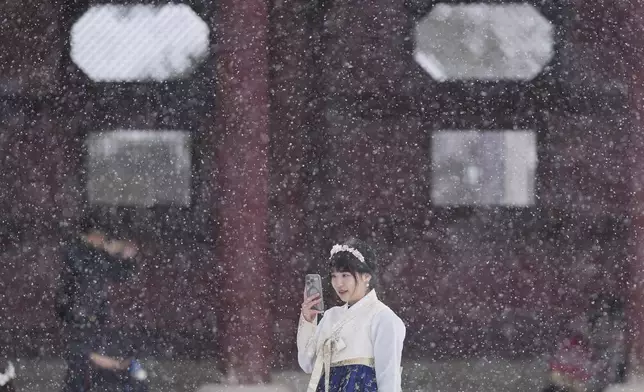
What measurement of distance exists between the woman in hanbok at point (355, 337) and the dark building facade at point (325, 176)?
1542mm

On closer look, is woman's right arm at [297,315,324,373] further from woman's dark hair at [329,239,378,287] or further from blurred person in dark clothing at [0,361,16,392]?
blurred person in dark clothing at [0,361,16,392]

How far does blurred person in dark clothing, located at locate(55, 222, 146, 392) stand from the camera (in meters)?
3.34

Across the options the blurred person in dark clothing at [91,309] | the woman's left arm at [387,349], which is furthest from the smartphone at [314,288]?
the blurred person in dark clothing at [91,309]

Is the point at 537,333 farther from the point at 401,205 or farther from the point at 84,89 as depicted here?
the point at 84,89

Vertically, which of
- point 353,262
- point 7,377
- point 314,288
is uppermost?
point 353,262

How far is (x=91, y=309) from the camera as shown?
11.2ft

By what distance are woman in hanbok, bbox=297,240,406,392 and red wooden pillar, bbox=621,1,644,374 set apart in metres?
1.86

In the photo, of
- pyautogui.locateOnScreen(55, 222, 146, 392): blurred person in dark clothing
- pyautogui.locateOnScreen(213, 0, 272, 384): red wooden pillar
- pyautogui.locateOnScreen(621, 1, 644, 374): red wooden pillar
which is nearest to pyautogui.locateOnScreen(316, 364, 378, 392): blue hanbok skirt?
pyautogui.locateOnScreen(55, 222, 146, 392): blurred person in dark clothing

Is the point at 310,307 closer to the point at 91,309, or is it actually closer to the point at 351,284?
the point at 351,284

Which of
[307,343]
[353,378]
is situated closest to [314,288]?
[307,343]

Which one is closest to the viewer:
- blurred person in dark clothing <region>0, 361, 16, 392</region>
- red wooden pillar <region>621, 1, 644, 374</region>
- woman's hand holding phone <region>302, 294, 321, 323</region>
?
woman's hand holding phone <region>302, 294, 321, 323</region>

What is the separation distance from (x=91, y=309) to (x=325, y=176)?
125cm

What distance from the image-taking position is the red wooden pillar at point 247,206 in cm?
395

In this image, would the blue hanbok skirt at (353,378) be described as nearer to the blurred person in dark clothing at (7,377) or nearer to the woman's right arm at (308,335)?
the woman's right arm at (308,335)
